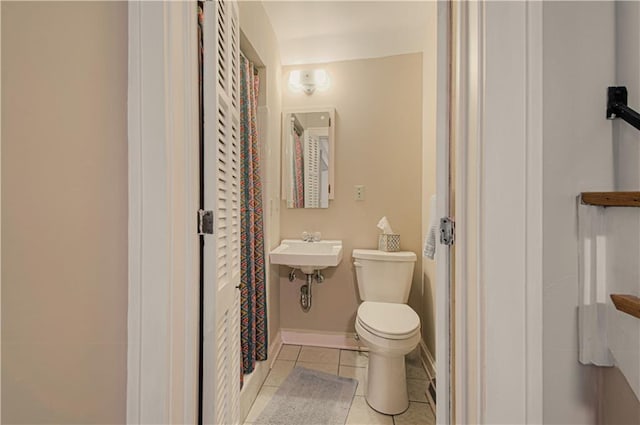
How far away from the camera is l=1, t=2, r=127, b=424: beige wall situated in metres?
0.61

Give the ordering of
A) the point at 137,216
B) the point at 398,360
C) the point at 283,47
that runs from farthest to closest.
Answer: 1. the point at 283,47
2. the point at 398,360
3. the point at 137,216

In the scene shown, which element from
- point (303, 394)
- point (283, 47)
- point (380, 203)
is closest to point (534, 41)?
point (380, 203)

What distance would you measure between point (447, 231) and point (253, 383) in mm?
1417

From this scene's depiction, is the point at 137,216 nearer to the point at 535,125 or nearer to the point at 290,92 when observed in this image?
the point at 535,125

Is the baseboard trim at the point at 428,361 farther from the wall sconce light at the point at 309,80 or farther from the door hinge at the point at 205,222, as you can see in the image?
the wall sconce light at the point at 309,80

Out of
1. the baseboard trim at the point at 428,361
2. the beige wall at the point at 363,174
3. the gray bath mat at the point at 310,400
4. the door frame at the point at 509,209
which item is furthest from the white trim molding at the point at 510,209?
the beige wall at the point at 363,174

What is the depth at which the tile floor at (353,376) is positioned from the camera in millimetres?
1465

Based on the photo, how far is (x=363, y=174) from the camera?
7.33 ft

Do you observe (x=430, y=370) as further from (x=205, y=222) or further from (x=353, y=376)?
(x=205, y=222)

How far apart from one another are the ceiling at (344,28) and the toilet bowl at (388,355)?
76.5 inches

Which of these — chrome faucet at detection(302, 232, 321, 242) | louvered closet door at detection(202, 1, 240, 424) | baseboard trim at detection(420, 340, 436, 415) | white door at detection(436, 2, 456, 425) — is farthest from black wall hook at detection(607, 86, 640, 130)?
chrome faucet at detection(302, 232, 321, 242)

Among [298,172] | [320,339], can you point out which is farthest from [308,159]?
[320,339]

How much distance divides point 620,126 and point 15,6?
1.30 metres

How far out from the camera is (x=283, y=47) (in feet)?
7.11
